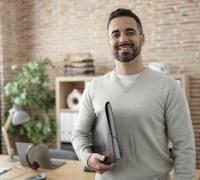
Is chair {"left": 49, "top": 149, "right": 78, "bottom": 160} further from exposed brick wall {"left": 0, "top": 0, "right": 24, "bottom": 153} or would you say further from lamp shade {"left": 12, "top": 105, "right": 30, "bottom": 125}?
exposed brick wall {"left": 0, "top": 0, "right": 24, "bottom": 153}

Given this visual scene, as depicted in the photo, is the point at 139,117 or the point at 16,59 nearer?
the point at 139,117

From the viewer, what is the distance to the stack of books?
12.4ft

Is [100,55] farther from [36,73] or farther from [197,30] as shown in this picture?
[197,30]

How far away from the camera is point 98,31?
405 centimetres

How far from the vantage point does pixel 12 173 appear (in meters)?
2.42

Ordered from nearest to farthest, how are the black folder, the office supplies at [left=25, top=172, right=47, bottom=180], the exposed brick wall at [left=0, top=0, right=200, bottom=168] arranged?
the black folder, the office supplies at [left=25, top=172, right=47, bottom=180], the exposed brick wall at [left=0, top=0, right=200, bottom=168]

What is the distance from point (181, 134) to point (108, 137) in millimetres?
348

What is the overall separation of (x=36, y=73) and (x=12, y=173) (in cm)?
175

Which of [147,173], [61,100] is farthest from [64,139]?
[147,173]

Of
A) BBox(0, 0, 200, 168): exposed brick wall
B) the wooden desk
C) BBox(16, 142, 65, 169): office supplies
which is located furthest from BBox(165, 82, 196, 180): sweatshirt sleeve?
BBox(0, 0, 200, 168): exposed brick wall

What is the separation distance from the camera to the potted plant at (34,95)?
385 centimetres

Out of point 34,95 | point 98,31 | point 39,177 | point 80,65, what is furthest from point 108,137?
point 98,31

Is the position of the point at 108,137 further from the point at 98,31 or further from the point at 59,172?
the point at 98,31

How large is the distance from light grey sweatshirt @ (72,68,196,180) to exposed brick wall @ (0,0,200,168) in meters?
2.39
